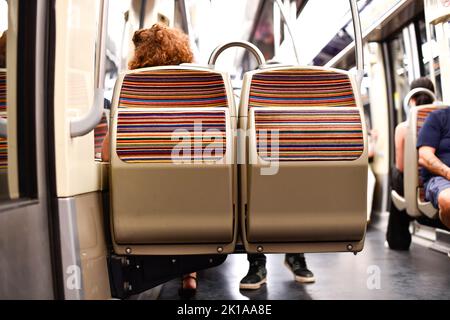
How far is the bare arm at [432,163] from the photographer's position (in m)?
3.13

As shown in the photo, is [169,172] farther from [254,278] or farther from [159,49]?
[254,278]

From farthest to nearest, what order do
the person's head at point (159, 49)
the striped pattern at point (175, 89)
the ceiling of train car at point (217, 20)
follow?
1. the ceiling of train car at point (217, 20)
2. the person's head at point (159, 49)
3. the striped pattern at point (175, 89)

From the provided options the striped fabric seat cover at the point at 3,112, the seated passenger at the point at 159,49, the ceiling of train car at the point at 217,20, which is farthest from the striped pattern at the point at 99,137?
the ceiling of train car at the point at 217,20

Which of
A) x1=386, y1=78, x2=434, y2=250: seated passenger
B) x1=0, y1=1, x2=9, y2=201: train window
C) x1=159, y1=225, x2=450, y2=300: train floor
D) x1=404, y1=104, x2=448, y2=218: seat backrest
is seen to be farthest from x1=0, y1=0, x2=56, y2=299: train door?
x1=386, y1=78, x2=434, y2=250: seated passenger

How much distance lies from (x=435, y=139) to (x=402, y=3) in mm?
1786

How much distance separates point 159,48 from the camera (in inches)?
90.0

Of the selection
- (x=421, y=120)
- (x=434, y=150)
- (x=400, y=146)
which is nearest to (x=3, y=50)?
(x=434, y=150)

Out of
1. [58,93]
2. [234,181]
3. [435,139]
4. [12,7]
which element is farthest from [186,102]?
[435,139]

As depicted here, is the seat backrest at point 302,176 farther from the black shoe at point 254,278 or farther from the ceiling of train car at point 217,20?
the ceiling of train car at point 217,20

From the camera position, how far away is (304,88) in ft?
6.64

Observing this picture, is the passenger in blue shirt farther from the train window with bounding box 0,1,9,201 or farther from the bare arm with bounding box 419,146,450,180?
the train window with bounding box 0,1,9,201

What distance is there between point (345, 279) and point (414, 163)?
48.0 inches

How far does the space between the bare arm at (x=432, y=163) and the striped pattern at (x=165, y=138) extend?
1.91m

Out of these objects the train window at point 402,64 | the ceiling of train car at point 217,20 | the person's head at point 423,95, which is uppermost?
the ceiling of train car at point 217,20
